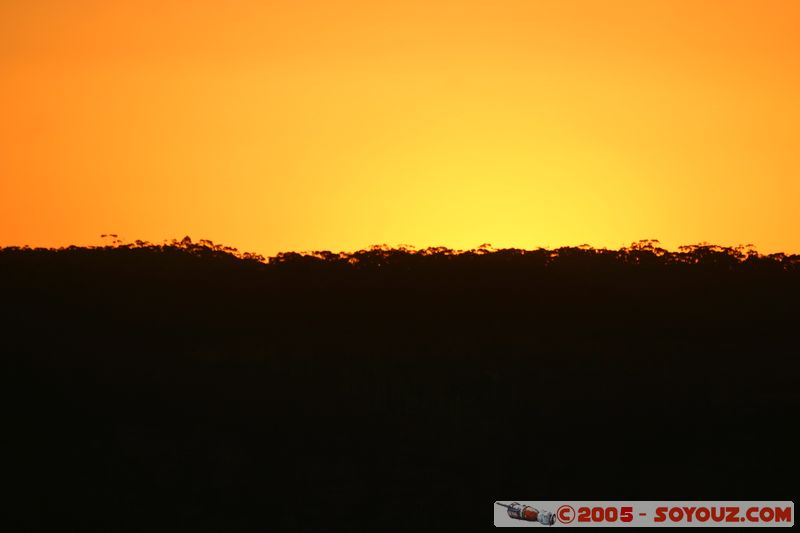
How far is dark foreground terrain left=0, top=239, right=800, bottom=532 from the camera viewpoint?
33.8m

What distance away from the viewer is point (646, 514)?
106ft

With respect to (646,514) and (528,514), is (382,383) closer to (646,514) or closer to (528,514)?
(528,514)

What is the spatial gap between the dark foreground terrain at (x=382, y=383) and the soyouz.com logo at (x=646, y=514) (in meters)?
0.84

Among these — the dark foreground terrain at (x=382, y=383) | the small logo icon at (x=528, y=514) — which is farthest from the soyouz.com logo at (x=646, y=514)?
the dark foreground terrain at (x=382, y=383)

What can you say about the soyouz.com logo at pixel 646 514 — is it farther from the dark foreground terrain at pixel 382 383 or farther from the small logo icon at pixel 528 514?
the dark foreground terrain at pixel 382 383

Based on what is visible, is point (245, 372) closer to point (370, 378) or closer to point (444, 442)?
point (370, 378)

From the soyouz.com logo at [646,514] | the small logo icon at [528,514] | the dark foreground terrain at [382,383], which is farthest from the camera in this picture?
the dark foreground terrain at [382,383]

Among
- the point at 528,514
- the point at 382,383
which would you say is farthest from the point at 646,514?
the point at 382,383

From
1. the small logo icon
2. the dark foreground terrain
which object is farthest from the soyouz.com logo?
the dark foreground terrain

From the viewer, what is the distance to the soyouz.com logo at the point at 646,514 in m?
31.1

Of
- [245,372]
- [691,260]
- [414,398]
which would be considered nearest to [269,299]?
[245,372]

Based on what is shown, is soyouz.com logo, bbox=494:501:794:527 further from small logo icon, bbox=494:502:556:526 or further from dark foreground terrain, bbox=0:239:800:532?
dark foreground terrain, bbox=0:239:800:532

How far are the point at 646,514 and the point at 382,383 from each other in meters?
8.32

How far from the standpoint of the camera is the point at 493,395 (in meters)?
37.2
